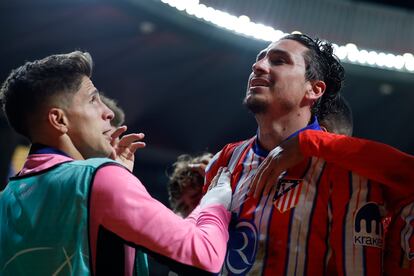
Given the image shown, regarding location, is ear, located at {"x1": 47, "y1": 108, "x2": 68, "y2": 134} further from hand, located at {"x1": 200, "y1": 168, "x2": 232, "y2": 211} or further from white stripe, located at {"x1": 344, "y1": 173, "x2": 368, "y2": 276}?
white stripe, located at {"x1": 344, "y1": 173, "x2": 368, "y2": 276}

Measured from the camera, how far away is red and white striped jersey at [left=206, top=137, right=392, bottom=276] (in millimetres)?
1616

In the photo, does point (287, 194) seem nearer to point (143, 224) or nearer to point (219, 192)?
point (219, 192)

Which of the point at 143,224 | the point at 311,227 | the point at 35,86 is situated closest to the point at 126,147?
the point at 35,86

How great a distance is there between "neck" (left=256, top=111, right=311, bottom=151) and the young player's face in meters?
0.49

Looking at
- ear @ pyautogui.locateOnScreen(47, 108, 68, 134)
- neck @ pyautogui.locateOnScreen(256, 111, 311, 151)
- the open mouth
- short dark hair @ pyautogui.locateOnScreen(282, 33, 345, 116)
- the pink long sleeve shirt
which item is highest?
short dark hair @ pyautogui.locateOnScreen(282, 33, 345, 116)

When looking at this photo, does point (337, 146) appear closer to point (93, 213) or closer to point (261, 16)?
point (93, 213)

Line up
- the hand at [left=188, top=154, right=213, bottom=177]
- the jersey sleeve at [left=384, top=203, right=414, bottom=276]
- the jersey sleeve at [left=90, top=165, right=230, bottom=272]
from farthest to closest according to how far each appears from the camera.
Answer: the hand at [left=188, top=154, right=213, bottom=177] < the jersey sleeve at [left=384, top=203, right=414, bottom=276] < the jersey sleeve at [left=90, top=165, right=230, bottom=272]

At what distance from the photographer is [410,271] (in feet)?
5.21

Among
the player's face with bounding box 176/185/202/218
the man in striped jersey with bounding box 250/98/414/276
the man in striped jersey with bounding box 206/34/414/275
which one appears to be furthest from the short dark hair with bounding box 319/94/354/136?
the player's face with bounding box 176/185/202/218

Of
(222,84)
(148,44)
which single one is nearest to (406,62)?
(222,84)

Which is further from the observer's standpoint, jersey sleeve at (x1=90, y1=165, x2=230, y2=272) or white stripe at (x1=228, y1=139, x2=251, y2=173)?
white stripe at (x1=228, y1=139, x2=251, y2=173)

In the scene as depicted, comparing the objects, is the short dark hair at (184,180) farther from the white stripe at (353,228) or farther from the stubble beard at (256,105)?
the white stripe at (353,228)

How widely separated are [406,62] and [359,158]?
5.07m

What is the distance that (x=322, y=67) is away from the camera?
2.07m
